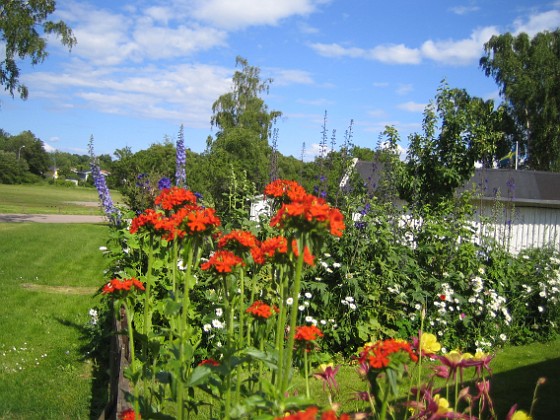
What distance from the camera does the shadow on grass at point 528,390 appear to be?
3.74 meters

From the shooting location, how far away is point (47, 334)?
5.34 meters

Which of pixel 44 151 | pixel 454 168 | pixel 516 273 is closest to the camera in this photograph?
pixel 516 273

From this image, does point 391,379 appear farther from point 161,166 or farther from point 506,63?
point 506,63

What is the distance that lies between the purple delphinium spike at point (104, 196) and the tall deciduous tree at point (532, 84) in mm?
20981

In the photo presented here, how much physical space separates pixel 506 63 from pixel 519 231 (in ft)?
43.1

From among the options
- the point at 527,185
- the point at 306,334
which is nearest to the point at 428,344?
the point at 306,334

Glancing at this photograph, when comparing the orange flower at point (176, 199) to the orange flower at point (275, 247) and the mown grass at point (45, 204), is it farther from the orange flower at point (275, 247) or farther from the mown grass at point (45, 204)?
the mown grass at point (45, 204)

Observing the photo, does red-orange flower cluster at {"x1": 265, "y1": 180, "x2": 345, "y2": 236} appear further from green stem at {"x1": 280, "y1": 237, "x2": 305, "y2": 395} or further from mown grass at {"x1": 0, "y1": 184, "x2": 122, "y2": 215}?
mown grass at {"x1": 0, "y1": 184, "x2": 122, "y2": 215}

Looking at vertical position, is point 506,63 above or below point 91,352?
above

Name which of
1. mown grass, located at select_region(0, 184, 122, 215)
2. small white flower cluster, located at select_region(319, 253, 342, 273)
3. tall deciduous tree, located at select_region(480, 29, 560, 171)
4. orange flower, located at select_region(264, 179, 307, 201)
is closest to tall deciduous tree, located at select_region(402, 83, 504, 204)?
small white flower cluster, located at select_region(319, 253, 342, 273)

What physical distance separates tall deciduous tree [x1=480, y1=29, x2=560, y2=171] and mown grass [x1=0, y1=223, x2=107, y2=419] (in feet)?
66.1

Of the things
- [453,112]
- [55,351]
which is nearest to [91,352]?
[55,351]

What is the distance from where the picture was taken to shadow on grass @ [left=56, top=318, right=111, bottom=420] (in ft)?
11.9

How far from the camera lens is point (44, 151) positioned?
7475cm
